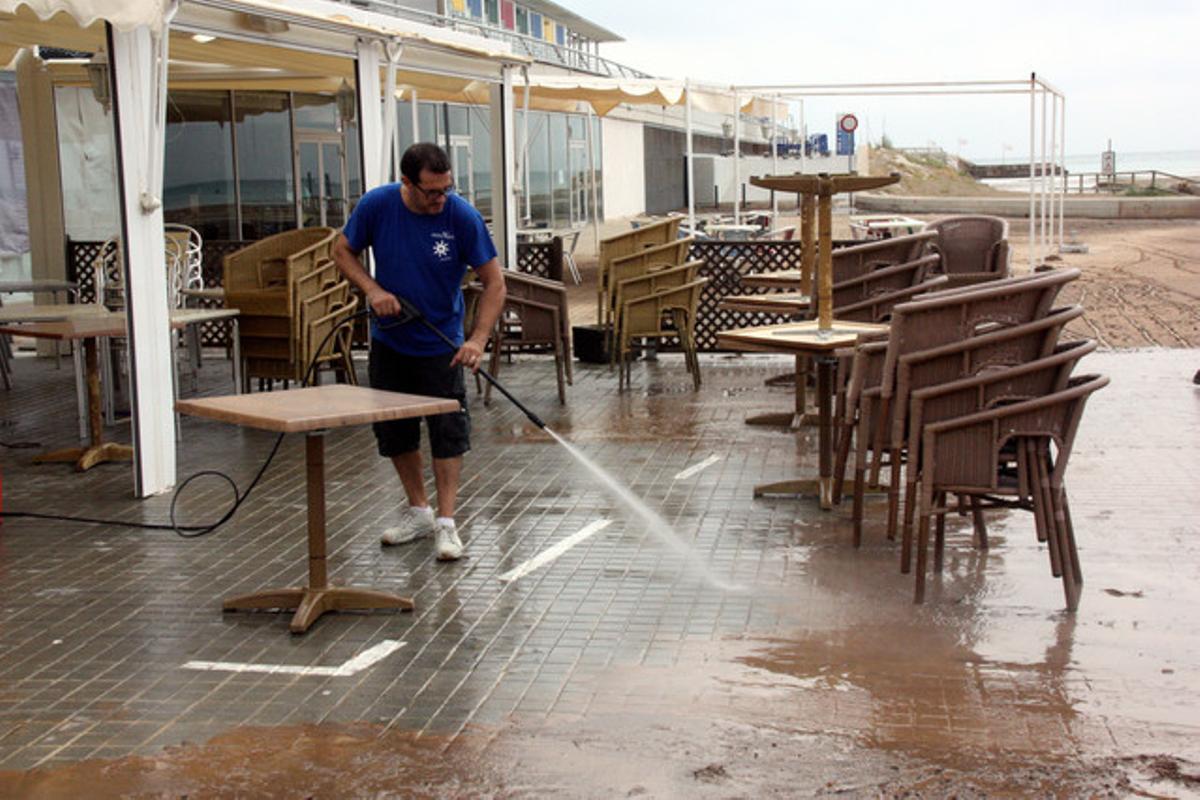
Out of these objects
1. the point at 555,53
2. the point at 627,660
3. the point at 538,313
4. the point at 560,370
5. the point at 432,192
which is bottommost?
the point at 627,660

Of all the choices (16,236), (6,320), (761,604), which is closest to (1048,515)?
(761,604)

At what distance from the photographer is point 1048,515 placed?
5.68 metres

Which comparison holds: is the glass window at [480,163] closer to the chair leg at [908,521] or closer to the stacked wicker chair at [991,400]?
the chair leg at [908,521]

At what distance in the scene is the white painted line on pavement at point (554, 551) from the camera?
21.2ft

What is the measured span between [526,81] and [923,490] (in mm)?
9781

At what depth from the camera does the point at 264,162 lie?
19000 mm

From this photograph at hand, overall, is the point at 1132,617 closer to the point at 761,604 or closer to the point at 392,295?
the point at 761,604

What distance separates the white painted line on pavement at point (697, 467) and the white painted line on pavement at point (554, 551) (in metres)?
1.07

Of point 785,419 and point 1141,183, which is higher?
point 1141,183

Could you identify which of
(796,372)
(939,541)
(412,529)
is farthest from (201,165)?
(939,541)

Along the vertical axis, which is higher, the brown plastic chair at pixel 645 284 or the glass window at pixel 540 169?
the glass window at pixel 540 169

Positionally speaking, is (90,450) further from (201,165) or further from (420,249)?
(201,165)

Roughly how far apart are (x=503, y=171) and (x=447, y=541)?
320 inches

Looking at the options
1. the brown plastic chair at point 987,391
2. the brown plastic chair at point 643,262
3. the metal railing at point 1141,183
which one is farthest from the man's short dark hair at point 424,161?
the metal railing at point 1141,183
